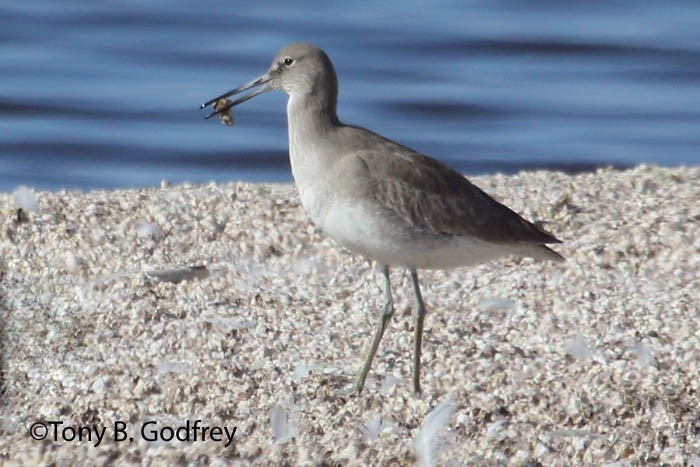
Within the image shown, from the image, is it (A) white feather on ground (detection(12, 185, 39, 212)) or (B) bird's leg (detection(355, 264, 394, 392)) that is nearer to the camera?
(B) bird's leg (detection(355, 264, 394, 392))

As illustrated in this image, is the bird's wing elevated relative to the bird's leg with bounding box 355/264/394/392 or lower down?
elevated

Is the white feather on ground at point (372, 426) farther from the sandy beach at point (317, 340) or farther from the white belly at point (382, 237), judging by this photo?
the white belly at point (382, 237)

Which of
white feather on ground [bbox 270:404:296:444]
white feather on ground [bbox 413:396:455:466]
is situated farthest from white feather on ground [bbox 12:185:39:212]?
white feather on ground [bbox 413:396:455:466]

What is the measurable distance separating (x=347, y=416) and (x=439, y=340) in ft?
2.06

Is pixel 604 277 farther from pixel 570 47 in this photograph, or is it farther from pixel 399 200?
pixel 570 47

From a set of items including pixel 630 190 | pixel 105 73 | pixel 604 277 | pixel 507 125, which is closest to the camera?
pixel 604 277

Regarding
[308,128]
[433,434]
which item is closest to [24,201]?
[308,128]

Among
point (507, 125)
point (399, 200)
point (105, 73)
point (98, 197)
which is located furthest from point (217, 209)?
point (105, 73)

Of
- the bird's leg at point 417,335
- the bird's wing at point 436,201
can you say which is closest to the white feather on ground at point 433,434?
the bird's leg at point 417,335

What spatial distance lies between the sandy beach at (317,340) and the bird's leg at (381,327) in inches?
2.8

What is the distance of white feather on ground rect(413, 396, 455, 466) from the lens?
4570 mm

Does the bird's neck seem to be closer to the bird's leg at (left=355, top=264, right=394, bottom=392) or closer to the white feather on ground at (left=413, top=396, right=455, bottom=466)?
the bird's leg at (left=355, top=264, right=394, bottom=392)

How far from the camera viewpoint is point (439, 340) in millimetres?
5277

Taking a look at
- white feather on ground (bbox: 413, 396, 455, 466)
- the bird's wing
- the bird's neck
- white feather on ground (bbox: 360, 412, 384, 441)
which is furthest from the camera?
the bird's neck
